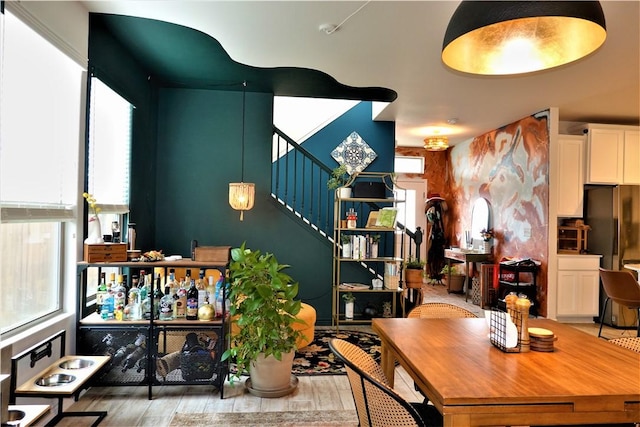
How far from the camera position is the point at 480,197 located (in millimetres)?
7125

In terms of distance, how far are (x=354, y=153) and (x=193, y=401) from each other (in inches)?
164

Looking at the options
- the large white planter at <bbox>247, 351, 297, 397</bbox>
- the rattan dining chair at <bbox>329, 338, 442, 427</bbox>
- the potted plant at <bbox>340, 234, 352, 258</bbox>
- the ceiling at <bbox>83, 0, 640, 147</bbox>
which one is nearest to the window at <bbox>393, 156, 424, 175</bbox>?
the ceiling at <bbox>83, 0, 640, 147</bbox>

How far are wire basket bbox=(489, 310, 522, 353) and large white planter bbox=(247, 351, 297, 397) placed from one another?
5.55 ft

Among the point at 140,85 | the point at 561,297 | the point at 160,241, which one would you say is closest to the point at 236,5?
the point at 140,85

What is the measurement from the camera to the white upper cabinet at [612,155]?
18.1 ft

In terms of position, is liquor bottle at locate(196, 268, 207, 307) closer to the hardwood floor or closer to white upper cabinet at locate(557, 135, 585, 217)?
the hardwood floor

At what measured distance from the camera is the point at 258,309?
295 centimetres

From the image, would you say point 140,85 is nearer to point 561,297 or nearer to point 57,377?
point 57,377

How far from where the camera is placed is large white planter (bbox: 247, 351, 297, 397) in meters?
3.00

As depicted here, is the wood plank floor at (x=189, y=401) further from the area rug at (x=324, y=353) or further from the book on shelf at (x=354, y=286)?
the book on shelf at (x=354, y=286)

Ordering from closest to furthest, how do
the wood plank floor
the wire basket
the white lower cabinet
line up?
1. the wire basket
2. the wood plank floor
3. the white lower cabinet

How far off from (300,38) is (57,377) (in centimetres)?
292

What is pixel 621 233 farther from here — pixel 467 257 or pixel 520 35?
pixel 520 35

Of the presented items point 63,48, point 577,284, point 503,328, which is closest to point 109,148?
point 63,48
